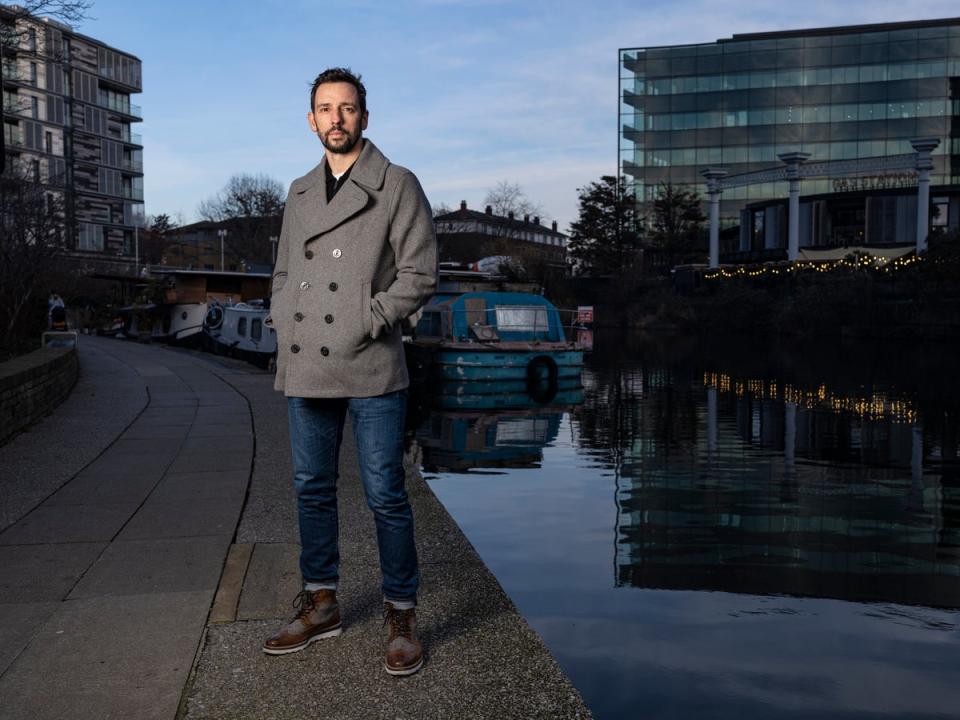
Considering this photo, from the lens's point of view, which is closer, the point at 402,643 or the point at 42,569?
the point at 402,643

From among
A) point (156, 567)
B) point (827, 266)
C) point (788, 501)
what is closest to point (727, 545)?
point (788, 501)

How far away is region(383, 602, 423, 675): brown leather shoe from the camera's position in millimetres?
3773

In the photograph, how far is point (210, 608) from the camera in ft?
14.8

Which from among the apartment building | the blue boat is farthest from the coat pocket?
the apartment building

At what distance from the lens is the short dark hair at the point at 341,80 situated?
396cm

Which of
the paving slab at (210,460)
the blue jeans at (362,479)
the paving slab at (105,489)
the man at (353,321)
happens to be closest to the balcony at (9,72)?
the paving slab at (210,460)

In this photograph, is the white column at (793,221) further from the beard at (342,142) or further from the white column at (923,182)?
the beard at (342,142)

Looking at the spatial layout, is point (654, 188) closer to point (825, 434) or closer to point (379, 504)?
point (825, 434)

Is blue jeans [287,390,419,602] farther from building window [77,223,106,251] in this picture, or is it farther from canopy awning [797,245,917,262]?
building window [77,223,106,251]

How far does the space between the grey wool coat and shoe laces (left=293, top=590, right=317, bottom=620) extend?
859 mm

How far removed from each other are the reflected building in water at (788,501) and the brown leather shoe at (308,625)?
3.43 metres

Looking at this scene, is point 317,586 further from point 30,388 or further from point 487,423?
point 487,423

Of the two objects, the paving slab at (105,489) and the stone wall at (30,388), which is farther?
the stone wall at (30,388)

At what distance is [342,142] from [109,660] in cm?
223
